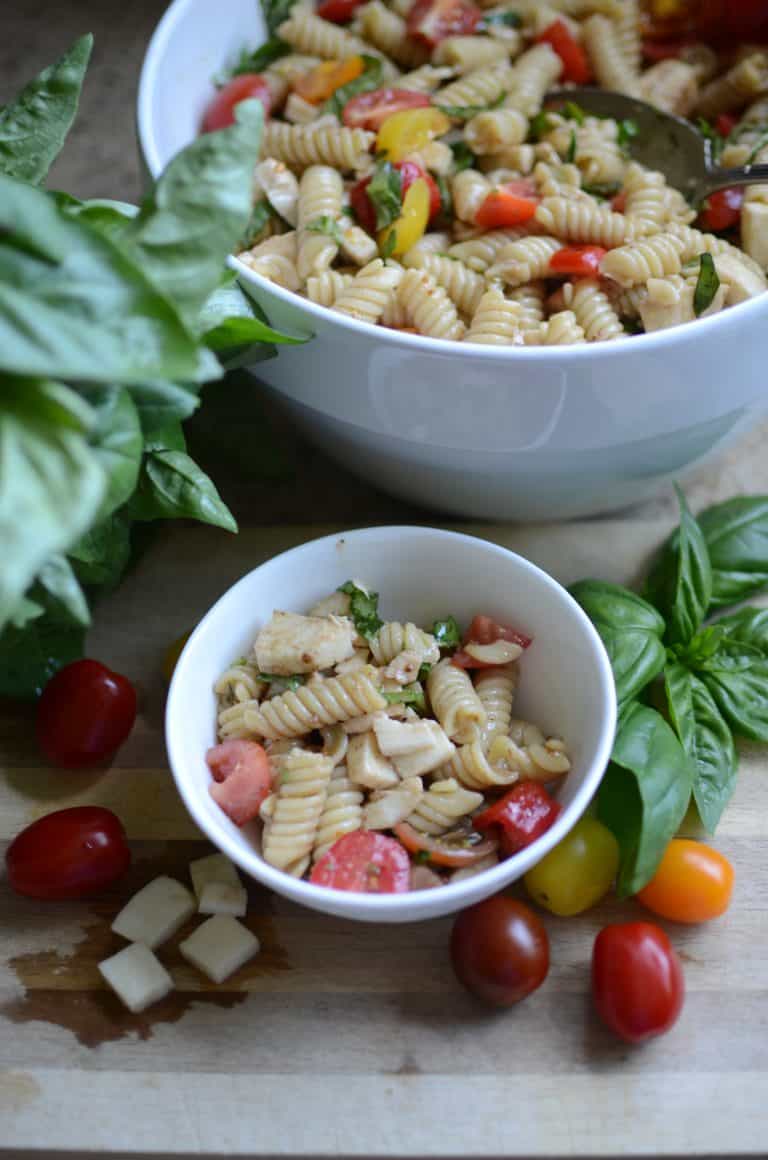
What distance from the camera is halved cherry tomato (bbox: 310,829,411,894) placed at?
4.34 feet

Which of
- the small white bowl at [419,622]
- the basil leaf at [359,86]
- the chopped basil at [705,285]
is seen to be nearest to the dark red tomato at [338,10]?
the basil leaf at [359,86]

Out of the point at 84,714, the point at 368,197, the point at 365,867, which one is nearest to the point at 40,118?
the point at 368,197

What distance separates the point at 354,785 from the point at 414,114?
945 mm

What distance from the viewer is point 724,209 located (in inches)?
68.4

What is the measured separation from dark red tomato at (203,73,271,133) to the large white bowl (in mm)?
56

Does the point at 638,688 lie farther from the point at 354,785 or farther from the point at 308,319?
the point at 308,319

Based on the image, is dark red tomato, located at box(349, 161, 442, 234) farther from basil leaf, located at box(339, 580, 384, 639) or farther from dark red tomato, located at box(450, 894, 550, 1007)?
dark red tomato, located at box(450, 894, 550, 1007)

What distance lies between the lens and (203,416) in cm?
184

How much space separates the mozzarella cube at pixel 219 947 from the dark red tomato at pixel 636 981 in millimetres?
388

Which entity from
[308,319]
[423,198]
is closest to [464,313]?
[423,198]

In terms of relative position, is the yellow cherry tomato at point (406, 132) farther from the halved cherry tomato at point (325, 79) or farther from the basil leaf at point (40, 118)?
the basil leaf at point (40, 118)

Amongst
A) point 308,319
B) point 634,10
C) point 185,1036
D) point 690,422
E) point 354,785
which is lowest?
point 185,1036

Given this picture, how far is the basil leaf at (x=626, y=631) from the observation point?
154 cm

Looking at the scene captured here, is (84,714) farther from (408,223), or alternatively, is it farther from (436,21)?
(436,21)
